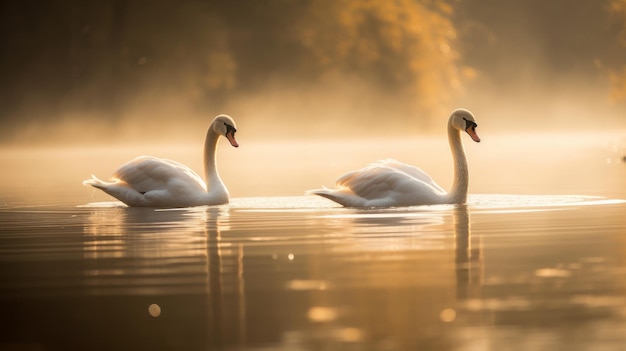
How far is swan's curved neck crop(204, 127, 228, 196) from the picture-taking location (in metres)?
16.4

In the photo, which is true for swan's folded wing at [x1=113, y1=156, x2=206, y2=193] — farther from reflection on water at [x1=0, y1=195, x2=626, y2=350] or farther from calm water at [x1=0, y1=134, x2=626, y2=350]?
reflection on water at [x1=0, y1=195, x2=626, y2=350]

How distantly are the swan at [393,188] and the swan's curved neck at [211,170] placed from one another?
1403 millimetres

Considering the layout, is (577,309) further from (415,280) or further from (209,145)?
(209,145)

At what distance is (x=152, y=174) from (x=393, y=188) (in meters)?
3.00

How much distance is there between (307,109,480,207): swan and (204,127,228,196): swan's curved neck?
Result: 1403 mm

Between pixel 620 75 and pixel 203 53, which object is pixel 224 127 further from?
pixel 203 53

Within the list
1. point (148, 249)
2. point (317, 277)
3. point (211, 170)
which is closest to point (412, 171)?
point (211, 170)

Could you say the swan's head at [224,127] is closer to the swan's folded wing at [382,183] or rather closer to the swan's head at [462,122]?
the swan's folded wing at [382,183]

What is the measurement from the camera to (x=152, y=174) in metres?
16.3

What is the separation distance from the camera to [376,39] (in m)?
69.8

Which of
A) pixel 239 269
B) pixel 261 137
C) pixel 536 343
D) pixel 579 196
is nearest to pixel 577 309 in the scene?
pixel 536 343

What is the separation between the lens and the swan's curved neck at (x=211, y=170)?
1636 cm

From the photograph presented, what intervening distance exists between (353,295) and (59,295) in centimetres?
189

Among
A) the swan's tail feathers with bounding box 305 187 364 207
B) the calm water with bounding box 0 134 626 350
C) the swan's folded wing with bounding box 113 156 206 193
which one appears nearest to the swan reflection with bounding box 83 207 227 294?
the calm water with bounding box 0 134 626 350
